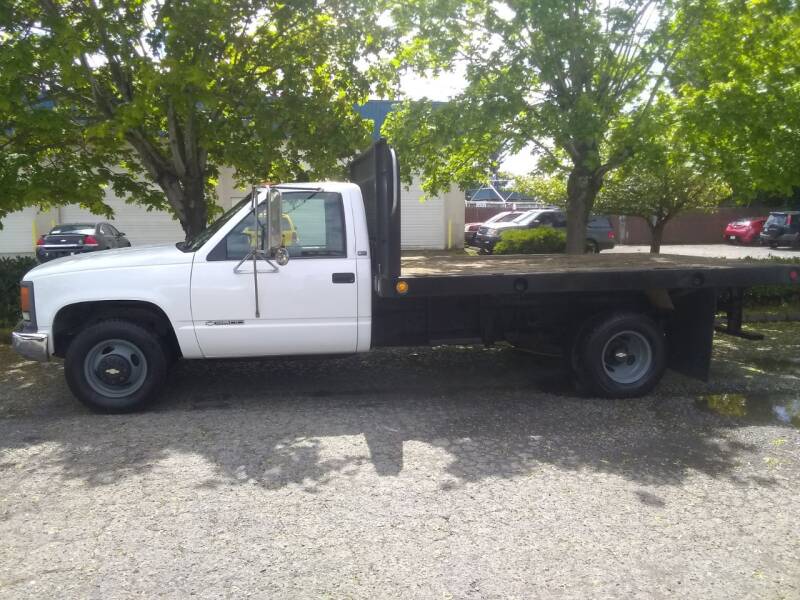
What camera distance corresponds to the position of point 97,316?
6145 millimetres

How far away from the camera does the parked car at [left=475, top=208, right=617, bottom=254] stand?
2406 centimetres

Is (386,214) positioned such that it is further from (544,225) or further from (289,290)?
(544,225)

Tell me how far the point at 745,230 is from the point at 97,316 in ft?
106

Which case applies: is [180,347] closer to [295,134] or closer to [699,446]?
[295,134]

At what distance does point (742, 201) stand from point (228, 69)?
7269mm

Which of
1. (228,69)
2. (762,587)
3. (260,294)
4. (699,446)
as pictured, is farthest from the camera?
(228,69)

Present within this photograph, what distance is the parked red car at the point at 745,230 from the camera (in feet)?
105

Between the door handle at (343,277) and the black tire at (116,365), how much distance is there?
164 cm

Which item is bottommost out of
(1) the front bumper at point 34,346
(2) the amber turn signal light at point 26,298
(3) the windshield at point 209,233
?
(1) the front bumper at point 34,346

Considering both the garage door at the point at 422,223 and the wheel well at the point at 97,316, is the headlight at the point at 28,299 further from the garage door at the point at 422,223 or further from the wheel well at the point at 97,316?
the garage door at the point at 422,223

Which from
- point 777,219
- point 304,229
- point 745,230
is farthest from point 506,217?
point 304,229

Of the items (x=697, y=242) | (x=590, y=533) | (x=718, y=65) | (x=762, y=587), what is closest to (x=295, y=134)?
(x=718, y=65)

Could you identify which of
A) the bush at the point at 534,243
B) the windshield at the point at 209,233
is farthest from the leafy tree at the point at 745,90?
the bush at the point at 534,243

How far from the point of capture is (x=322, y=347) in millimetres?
6230
